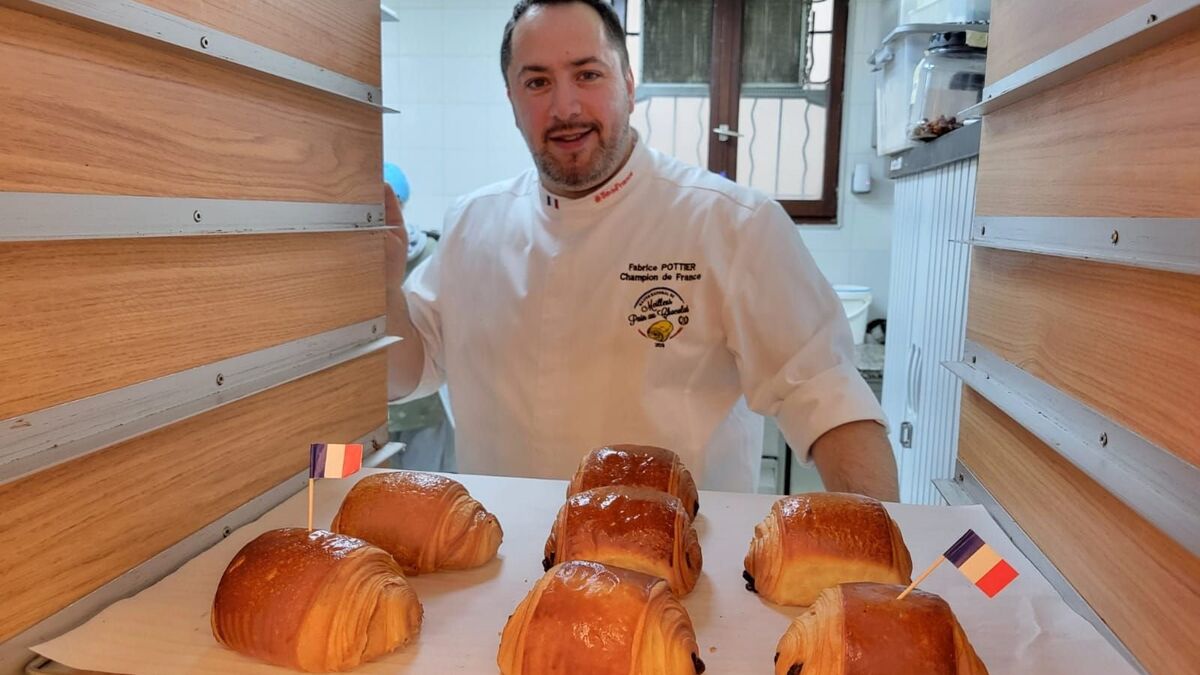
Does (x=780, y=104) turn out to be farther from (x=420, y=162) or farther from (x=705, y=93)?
(x=420, y=162)

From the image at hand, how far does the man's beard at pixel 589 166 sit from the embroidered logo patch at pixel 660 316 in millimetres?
301

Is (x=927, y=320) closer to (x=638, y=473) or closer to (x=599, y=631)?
(x=638, y=473)

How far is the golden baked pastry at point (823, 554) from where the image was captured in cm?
89

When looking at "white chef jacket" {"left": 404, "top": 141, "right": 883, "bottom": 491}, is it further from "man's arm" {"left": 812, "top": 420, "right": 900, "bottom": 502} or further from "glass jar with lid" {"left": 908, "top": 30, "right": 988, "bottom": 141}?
"glass jar with lid" {"left": 908, "top": 30, "right": 988, "bottom": 141}

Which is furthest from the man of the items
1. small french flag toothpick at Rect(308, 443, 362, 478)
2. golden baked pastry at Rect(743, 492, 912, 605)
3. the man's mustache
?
small french flag toothpick at Rect(308, 443, 362, 478)

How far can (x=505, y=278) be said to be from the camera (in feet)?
5.85

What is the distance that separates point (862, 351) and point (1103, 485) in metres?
2.63

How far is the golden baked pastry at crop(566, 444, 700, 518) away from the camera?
1.08 m

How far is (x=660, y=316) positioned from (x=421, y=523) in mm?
821

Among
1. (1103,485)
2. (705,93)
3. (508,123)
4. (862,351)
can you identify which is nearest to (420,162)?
(508,123)

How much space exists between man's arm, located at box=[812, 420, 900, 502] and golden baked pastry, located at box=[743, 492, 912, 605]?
1.38 ft

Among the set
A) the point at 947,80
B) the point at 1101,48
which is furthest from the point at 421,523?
the point at 947,80

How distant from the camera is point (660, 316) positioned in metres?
1.67

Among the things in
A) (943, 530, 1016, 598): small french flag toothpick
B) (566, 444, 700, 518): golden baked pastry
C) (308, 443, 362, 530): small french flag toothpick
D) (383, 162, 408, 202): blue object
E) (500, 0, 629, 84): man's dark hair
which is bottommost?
(566, 444, 700, 518): golden baked pastry
